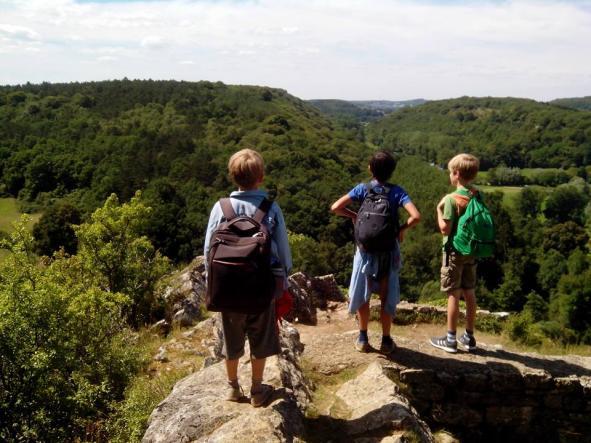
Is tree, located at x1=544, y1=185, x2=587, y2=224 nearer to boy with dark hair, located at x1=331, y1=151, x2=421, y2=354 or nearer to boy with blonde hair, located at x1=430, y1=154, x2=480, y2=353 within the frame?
boy with blonde hair, located at x1=430, y1=154, x2=480, y2=353

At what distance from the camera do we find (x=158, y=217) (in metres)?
40.8

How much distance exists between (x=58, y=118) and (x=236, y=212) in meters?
101

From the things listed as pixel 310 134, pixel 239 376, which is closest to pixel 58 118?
pixel 310 134

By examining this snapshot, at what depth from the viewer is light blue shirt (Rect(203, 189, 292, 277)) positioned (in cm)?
369

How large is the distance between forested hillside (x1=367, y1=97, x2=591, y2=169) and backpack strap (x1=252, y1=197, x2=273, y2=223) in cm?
12990

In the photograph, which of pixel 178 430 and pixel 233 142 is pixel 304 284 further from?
pixel 233 142

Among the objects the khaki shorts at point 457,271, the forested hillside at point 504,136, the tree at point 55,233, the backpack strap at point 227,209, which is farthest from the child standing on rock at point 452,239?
the forested hillside at point 504,136

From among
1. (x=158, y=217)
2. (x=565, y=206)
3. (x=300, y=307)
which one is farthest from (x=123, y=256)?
(x=565, y=206)

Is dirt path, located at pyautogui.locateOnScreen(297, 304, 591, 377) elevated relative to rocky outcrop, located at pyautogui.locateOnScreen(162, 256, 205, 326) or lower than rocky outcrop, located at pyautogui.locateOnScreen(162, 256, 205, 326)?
elevated

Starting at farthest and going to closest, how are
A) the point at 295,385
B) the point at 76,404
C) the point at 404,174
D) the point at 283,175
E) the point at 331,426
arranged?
the point at 404,174 < the point at 283,175 < the point at 76,404 < the point at 295,385 < the point at 331,426

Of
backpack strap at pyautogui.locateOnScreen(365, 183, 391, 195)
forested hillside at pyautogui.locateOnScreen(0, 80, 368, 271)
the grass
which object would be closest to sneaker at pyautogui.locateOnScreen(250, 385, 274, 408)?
the grass

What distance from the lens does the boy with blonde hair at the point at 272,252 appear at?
368 centimetres

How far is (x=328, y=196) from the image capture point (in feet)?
207

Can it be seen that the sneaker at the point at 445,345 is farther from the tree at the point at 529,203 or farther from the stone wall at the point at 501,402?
the tree at the point at 529,203
